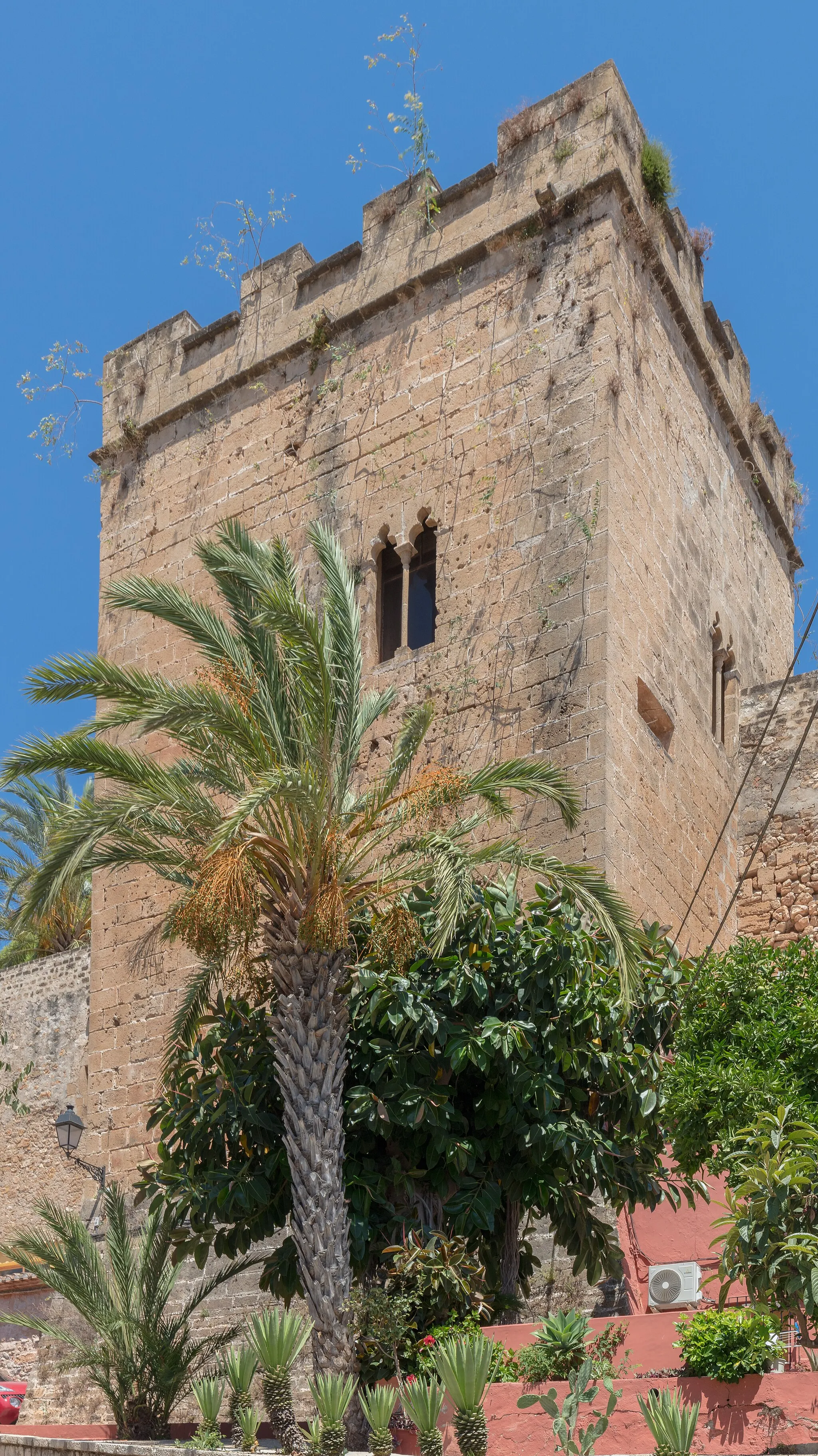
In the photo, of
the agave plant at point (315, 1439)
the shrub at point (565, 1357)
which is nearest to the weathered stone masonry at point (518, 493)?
the shrub at point (565, 1357)

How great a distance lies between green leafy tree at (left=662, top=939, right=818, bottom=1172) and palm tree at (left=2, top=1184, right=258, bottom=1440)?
3124 mm

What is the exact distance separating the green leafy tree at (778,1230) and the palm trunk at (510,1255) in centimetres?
196

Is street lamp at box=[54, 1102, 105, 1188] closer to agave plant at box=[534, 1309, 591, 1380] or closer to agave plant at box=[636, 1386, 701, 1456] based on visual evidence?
agave plant at box=[534, 1309, 591, 1380]

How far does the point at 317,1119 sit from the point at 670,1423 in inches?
118

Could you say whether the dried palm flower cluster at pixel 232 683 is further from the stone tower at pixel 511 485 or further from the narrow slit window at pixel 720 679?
the narrow slit window at pixel 720 679

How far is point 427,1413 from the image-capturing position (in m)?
7.89

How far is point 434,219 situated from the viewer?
1400 centimetres

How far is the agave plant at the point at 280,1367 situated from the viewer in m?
8.63

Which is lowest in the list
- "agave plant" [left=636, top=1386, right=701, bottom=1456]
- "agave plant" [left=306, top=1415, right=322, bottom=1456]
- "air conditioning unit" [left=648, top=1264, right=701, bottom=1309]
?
"agave plant" [left=636, top=1386, right=701, bottom=1456]

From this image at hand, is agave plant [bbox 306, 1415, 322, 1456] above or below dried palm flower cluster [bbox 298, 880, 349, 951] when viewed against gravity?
below

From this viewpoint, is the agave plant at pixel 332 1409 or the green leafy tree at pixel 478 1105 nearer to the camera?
the agave plant at pixel 332 1409

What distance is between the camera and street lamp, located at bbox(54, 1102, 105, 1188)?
13.3m

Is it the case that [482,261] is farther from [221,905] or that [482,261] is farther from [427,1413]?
[427,1413]

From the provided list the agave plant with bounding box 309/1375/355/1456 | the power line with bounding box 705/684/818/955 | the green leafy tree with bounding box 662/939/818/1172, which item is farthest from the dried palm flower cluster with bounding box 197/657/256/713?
the power line with bounding box 705/684/818/955
